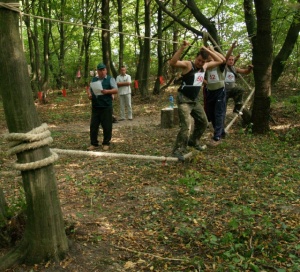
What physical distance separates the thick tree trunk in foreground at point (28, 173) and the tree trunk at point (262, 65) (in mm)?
6255

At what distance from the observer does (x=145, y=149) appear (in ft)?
24.8

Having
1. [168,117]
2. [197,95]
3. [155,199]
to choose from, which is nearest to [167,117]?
[168,117]

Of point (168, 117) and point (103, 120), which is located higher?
point (103, 120)

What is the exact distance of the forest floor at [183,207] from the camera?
324 centimetres

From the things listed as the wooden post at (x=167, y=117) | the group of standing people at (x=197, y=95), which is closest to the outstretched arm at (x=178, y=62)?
the group of standing people at (x=197, y=95)

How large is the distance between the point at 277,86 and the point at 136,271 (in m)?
14.8

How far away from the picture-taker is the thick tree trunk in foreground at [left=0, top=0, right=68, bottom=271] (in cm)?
279

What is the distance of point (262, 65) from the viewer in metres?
7.95

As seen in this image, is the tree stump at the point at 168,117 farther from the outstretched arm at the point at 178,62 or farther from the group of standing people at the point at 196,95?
the outstretched arm at the point at 178,62

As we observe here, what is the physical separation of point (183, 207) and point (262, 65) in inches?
192

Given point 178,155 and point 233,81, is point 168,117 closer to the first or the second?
point 233,81

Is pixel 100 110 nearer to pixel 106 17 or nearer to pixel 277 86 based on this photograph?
pixel 106 17

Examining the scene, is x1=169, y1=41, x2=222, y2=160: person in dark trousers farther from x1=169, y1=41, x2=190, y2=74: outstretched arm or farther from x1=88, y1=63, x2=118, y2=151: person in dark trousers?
x1=88, y1=63, x2=118, y2=151: person in dark trousers

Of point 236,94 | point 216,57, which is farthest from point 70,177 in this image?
point 236,94
